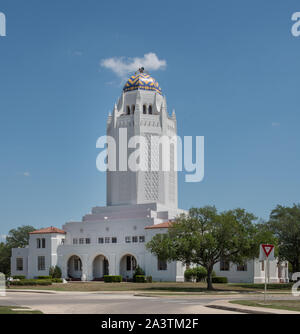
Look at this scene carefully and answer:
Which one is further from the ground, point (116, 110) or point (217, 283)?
point (116, 110)

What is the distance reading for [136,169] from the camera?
73875mm

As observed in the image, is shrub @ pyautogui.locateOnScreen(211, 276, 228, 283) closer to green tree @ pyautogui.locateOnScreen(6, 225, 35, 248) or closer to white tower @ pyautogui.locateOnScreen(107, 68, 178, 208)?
white tower @ pyautogui.locateOnScreen(107, 68, 178, 208)

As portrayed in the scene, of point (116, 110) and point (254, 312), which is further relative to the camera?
point (116, 110)

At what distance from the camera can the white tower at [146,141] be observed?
244 ft

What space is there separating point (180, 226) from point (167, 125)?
1241 inches

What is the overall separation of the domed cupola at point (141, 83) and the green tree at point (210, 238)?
3393 centimetres

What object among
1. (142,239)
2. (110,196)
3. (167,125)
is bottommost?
(142,239)

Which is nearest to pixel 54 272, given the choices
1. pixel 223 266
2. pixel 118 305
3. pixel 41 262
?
pixel 41 262

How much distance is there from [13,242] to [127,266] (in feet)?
111

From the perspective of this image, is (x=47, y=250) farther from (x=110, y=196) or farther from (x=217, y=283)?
(x=217, y=283)
